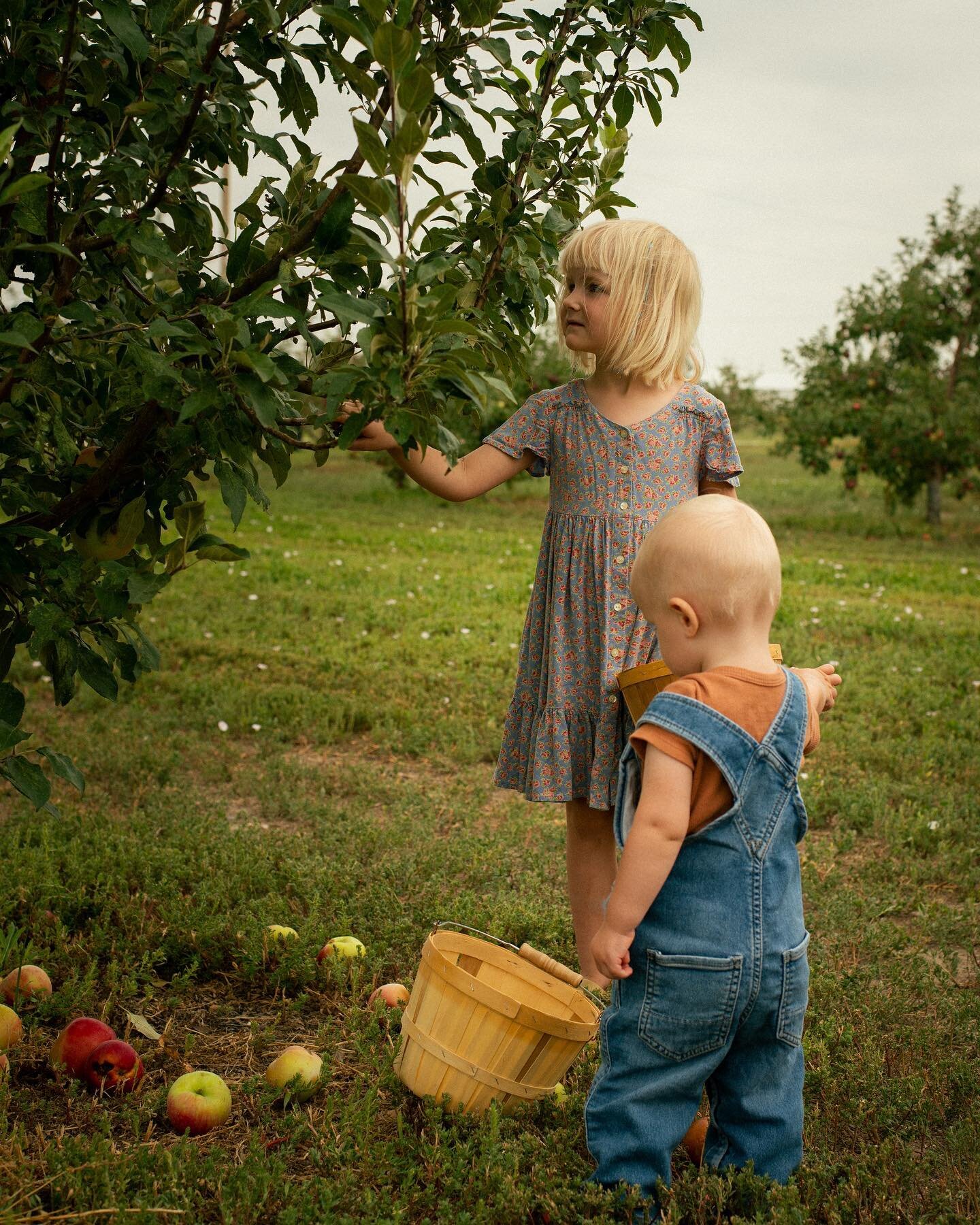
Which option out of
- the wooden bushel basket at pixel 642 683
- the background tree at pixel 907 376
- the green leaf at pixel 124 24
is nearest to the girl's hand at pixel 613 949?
the wooden bushel basket at pixel 642 683

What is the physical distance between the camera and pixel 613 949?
172 centimetres

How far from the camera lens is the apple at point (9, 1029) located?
7.27 ft

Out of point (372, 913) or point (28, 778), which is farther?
point (372, 913)

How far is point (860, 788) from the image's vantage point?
409 cm

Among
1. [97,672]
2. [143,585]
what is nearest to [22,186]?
[143,585]

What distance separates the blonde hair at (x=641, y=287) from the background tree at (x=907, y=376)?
10466 millimetres

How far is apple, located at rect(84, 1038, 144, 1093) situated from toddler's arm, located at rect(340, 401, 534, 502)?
1228 mm

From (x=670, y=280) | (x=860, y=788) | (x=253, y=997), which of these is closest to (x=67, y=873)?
(x=253, y=997)

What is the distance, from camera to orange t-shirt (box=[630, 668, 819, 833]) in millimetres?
1705

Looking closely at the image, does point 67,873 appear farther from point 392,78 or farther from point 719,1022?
point 392,78

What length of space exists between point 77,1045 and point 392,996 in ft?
2.17

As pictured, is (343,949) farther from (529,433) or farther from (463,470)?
(529,433)

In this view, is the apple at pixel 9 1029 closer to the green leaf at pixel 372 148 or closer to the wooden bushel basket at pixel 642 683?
the wooden bushel basket at pixel 642 683

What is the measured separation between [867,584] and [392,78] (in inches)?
313
